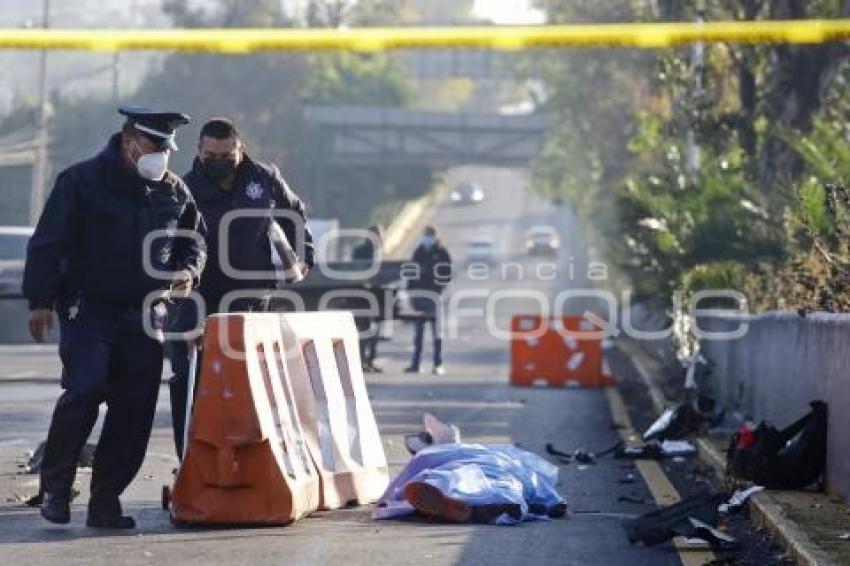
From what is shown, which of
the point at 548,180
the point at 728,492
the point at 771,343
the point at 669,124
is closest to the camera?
the point at 728,492

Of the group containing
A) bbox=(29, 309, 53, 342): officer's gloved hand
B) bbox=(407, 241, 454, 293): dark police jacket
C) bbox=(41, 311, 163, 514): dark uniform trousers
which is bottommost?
bbox=(407, 241, 454, 293): dark police jacket

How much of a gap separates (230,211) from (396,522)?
6.76 ft

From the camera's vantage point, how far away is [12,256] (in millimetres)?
29484

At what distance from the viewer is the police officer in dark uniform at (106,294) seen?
11594 mm

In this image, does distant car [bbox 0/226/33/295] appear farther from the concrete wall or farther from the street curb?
the street curb

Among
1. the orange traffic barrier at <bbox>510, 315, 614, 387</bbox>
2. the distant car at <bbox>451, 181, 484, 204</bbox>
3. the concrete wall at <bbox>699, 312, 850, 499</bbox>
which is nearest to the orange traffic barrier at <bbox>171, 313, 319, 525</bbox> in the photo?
the concrete wall at <bbox>699, 312, 850, 499</bbox>

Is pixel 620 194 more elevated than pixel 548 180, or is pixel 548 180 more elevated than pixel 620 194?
pixel 620 194

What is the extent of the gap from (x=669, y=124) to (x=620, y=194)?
853cm

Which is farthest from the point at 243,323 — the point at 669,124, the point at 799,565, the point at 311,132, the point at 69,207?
the point at 311,132

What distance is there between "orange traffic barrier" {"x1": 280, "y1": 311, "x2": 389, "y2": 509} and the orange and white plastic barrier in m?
0.01

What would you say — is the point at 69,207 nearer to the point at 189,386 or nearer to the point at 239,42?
the point at 189,386

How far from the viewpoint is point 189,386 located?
41.6 feet

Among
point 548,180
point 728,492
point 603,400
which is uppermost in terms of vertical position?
point 728,492

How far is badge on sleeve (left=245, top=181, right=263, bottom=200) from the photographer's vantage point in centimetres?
1323
